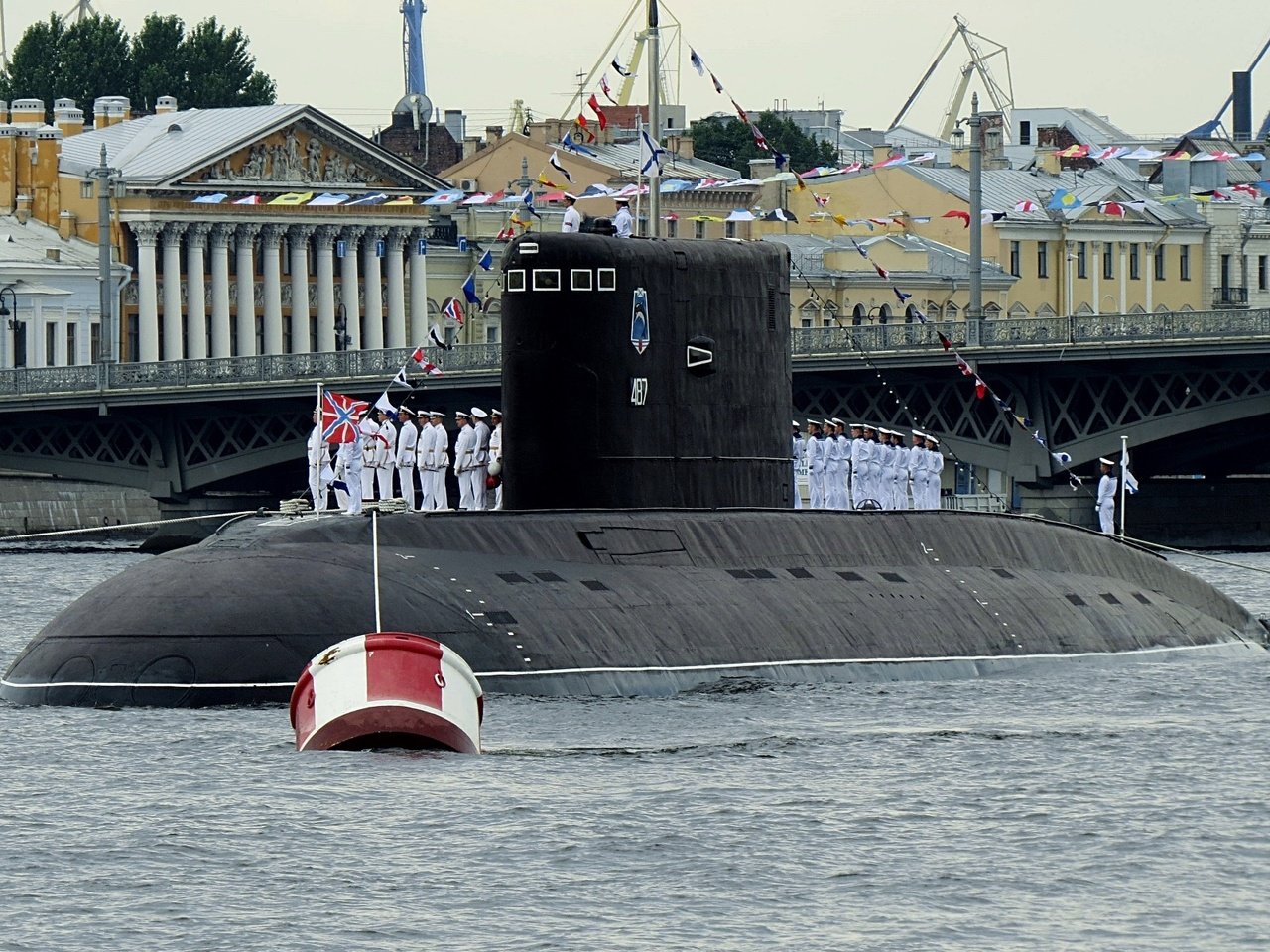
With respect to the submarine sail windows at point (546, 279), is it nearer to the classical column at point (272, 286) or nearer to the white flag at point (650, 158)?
the white flag at point (650, 158)

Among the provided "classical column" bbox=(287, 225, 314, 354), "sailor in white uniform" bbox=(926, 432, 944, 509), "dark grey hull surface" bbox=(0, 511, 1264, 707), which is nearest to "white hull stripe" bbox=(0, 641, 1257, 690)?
"dark grey hull surface" bbox=(0, 511, 1264, 707)

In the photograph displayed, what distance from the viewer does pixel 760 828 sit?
2002 centimetres

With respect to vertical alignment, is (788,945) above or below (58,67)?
below

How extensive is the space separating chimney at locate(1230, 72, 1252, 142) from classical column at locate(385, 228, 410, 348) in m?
43.8

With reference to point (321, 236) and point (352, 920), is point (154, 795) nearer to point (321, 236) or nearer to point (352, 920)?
point (352, 920)

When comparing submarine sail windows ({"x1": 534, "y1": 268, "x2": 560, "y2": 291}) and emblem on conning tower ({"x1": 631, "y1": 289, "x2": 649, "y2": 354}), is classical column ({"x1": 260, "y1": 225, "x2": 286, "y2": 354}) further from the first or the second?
submarine sail windows ({"x1": 534, "y1": 268, "x2": 560, "y2": 291})

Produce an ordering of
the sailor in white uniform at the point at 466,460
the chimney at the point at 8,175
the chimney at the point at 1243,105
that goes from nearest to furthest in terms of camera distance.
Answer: the sailor in white uniform at the point at 466,460
the chimney at the point at 8,175
the chimney at the point at 1243,105

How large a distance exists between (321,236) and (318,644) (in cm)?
7854

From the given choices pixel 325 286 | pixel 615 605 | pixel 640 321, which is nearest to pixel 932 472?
pixel 640 321

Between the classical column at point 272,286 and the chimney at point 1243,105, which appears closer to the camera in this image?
the classical column at point 272,286

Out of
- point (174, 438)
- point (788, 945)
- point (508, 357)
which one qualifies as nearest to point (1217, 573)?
point (174, 438)

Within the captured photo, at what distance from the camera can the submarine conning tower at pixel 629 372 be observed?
25922mm

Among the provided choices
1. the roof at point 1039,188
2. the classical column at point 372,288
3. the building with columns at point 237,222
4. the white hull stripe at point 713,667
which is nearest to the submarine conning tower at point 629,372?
the white hull stripe at point 713,667

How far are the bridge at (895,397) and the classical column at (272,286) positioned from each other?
79.0 feet
